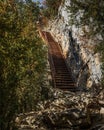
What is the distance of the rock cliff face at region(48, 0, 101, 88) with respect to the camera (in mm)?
26688

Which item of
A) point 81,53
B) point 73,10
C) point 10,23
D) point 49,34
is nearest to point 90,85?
point 81,53

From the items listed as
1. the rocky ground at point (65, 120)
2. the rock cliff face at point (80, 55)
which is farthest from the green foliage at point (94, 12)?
the rocky ground at point (65, 120)

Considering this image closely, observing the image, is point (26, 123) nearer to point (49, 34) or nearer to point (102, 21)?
point (102, 21)

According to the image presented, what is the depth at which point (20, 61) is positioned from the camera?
11.9 metres

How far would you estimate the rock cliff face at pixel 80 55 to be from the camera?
26.7 m

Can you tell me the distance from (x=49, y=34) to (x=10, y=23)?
1491 inches

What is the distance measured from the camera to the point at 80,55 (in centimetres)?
3119

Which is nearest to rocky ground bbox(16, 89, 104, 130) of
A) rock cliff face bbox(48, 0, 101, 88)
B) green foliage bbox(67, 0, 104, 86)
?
green foliage bbox(67, 0, 104, 86)

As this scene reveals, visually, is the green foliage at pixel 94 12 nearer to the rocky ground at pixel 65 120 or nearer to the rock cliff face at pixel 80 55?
the rock cliff face at pixel 80 55

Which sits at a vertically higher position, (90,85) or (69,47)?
(69,47)

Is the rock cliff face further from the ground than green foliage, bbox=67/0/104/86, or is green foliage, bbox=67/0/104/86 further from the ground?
green foliage, bbox=67/0/104/86

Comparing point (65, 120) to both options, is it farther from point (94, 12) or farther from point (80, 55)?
point (80, 55)

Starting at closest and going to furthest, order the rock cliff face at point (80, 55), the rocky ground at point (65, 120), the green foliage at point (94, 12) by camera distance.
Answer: the rocky ground at point (65, 120), the green foliage at point (94, 12), the rock cliff face at point (80, 55)

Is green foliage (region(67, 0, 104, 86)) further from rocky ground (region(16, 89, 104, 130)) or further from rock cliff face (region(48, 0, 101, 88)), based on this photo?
rocky ground (region(16, 89, 104, 130))
